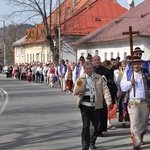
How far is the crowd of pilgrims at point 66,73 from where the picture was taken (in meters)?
11.3

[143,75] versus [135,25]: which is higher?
[135,25]

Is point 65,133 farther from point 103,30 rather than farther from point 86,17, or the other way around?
point 86,17

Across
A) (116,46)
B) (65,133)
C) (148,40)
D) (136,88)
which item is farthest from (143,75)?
(116,46)

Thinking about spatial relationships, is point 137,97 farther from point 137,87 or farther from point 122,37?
point 122,37

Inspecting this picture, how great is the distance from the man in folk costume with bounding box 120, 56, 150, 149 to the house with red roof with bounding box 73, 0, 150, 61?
1895 cm

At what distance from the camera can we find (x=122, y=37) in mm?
30594

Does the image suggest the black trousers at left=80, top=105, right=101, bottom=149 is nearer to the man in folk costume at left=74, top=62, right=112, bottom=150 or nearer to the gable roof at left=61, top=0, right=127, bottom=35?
the man in folk costume at left=74, top=62, right=112, bottom=150

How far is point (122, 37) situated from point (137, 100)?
22301mm

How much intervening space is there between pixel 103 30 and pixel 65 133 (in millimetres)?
28160

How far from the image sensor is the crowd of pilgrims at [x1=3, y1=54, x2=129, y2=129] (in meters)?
11.3

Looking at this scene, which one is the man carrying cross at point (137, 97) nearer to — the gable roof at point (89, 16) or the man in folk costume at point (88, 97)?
the man in folk costume at point (88, 97)

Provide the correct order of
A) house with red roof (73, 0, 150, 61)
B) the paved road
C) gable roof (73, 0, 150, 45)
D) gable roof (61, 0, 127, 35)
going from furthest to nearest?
gable roof (61, 0, 127, 35) < gable roof (73, 0, 150, 45) < house with red roof (73, 0, 150, 61) < the paved road

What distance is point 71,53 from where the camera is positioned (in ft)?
176

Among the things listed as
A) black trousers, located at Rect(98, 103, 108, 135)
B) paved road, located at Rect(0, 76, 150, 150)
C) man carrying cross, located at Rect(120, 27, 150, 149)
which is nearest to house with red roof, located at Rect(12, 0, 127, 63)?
paved road, located at Rect(0, 76, 150, 150)
